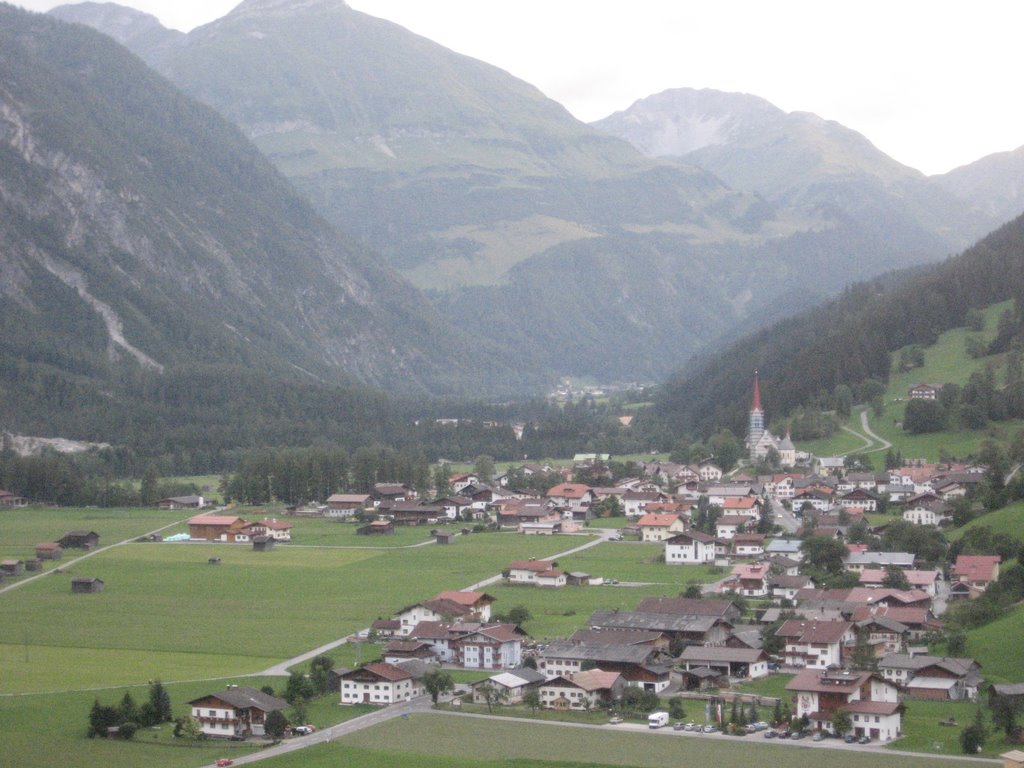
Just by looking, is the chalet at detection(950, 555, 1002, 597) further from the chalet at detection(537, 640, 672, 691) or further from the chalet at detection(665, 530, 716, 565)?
the chalet at detection(665, 530, 716, 565)

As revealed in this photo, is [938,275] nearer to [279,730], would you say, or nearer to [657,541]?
[657,541]

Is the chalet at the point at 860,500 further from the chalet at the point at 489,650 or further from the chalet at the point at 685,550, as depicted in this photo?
the chalet at the point at 489,650

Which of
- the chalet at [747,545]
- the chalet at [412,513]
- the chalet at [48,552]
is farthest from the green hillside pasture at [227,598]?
the chalet at [412,513]

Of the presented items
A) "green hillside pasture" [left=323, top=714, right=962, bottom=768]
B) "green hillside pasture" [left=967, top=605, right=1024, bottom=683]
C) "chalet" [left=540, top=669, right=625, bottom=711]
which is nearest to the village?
"chalet" [left=540, top=669, right=625, bottom=711]

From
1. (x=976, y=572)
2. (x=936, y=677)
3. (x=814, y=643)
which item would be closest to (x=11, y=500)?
(x=976, y=572)

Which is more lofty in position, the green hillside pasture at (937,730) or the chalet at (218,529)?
the chalet at (218,529)

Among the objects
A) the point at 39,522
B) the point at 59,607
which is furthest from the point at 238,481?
the point at 59,607

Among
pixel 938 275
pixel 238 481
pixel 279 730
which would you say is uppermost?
pixel 938 275
